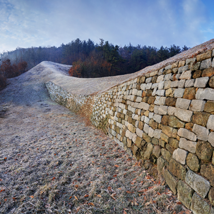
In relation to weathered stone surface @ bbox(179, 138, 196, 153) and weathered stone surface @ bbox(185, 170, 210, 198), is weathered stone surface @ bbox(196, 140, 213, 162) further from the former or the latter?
weathered stone surface @ bbox(185, 170, 210, 198)

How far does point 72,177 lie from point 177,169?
2.82 m

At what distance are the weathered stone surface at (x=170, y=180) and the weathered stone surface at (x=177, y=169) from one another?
0.12 m

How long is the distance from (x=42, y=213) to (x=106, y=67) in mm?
30494

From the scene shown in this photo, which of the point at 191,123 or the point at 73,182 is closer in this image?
the point at 191,123

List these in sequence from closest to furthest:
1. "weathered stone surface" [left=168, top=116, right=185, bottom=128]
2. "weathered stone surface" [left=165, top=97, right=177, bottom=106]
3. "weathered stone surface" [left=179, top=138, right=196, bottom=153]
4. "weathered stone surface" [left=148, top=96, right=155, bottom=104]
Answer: "weathered stone surface" [left=179, top=138, right=196, bottom=153] < "weathered stone surface" [left=168, top=116, right=185, bottom=128] < "weathered stone surface" [left=165, top=97, right=177, bottom=106] < "weathered stone surface" [left=148, top=96, right=155, bottom=104]

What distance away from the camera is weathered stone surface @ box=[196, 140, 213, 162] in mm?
2051

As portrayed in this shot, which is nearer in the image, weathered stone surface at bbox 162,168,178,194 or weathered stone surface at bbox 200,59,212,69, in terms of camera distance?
weathered stone surface at bbox 200,59,212,69

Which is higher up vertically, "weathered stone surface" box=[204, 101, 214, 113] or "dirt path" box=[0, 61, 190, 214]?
"weathered stone surface" box=[204, 101, 214, 113]

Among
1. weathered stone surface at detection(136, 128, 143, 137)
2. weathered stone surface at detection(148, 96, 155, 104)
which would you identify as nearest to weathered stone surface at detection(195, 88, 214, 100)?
weathered stone surface at detection(148, 96, 155, 104)

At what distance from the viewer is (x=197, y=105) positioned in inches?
90.3

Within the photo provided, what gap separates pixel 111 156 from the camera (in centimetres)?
482

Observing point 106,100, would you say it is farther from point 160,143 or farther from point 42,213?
point 42,213

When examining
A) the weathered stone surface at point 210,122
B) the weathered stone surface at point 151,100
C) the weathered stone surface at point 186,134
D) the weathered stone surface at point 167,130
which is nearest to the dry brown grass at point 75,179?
the weathered stone surface at point 167,130

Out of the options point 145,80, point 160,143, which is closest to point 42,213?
point 160,143
